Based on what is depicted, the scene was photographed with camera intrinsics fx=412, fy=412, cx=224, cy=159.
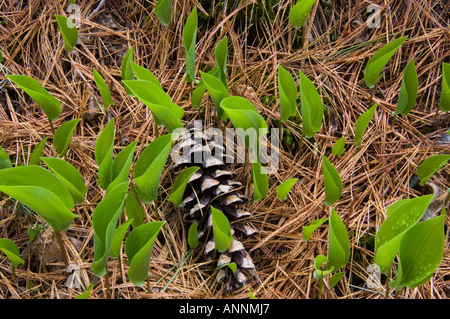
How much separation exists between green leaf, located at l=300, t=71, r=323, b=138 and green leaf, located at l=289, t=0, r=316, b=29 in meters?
0.39

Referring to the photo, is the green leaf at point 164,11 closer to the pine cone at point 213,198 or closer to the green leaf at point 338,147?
the pine cone at point 213,198

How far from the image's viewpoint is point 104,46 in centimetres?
178

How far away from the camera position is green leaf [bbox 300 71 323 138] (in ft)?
4.26

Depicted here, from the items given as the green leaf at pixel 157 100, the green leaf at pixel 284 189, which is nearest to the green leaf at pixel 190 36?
the green leaf at pixel 157 100

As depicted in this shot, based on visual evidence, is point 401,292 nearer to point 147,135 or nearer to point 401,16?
point 147,135

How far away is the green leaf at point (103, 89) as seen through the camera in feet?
4.61

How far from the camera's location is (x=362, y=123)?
1405mm

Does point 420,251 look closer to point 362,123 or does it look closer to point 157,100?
point 362,123

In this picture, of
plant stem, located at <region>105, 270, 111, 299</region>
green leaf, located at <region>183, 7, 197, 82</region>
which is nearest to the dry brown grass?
plant stem, located at <region>105, 270, 111, 299</region>

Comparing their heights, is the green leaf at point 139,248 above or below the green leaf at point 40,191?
below

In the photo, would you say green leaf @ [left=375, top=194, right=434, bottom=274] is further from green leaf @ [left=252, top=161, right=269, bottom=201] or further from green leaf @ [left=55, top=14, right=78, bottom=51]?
green leaf @ [left=55, top=14, right=78, bottom=51]

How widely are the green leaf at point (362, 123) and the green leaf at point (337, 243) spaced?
45cm
